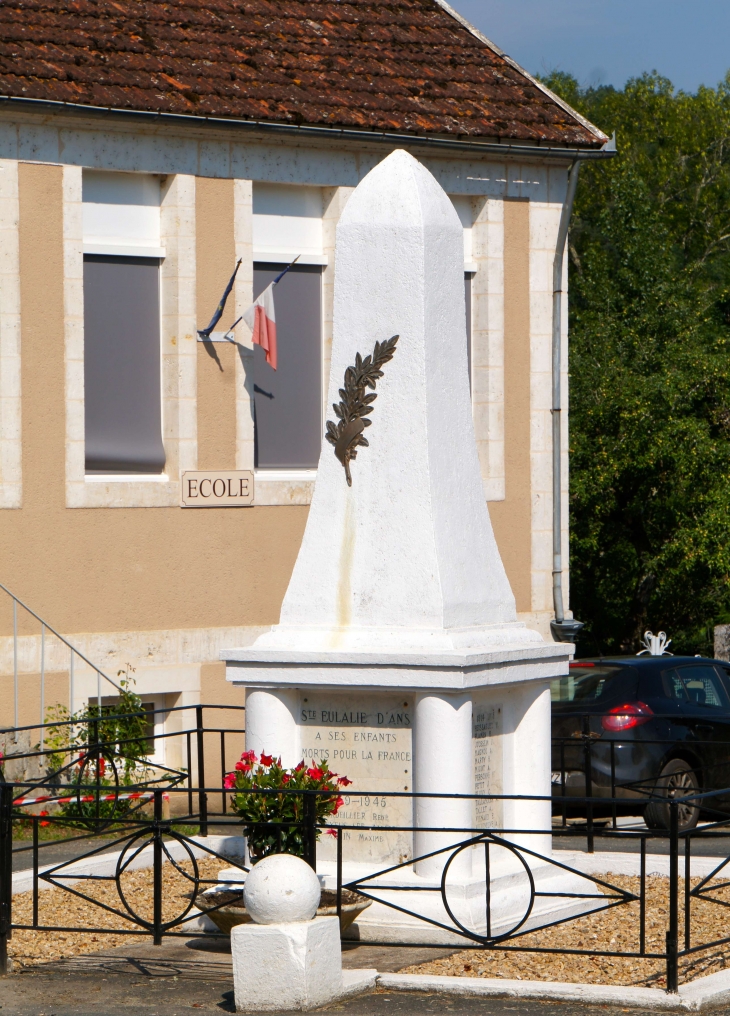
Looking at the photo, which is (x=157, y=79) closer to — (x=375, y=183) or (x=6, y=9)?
(x=6, y=9)

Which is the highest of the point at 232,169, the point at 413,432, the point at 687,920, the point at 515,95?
the point at 515,95

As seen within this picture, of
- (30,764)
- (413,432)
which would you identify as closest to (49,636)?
(30,764)

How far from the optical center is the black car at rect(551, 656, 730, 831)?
13.8m

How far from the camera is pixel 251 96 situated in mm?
16719

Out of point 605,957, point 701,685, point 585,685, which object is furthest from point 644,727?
point 605,957

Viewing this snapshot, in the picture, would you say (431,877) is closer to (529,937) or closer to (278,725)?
(529,937)

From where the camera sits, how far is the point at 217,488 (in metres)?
16.6

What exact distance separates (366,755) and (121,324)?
773 cm

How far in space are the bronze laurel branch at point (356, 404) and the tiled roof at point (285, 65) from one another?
6.59 meters

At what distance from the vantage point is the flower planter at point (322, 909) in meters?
8.78

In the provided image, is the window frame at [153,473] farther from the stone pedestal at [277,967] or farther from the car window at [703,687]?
the stone pedestal at [277,967]

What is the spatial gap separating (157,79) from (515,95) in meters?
4.30

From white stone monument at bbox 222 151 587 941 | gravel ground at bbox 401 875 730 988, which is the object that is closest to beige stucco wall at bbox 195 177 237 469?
white stone monument at bbox 222 151 587 941

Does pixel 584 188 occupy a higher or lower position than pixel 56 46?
higher
